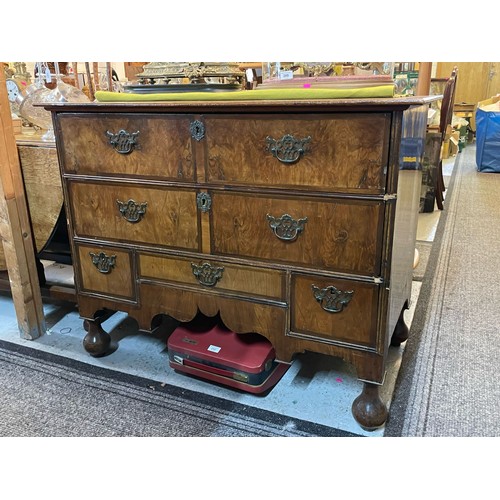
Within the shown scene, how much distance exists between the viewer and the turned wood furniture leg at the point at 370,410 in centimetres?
120

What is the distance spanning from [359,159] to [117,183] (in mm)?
667

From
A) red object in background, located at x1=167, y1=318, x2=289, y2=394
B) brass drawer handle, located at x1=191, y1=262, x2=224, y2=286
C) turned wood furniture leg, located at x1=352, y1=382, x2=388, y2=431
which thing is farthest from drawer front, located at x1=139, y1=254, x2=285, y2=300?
turned wood furniture leg, located at x1=352, y1=382, x2=388, y2=431

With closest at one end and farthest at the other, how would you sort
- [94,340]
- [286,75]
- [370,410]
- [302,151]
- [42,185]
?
1. [302,151]
2. [370,410]
3. [286,75]
4. [94,340]
5. [42,185]

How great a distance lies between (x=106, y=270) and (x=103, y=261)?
0.09ft

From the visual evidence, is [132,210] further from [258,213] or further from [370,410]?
Answer: [370,410]

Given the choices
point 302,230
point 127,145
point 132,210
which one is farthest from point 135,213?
point 302,230

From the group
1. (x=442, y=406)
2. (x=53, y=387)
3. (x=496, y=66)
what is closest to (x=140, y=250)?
(x=53, y=387)

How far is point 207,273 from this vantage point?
1.27 meters

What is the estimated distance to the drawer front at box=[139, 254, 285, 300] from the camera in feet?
3.93

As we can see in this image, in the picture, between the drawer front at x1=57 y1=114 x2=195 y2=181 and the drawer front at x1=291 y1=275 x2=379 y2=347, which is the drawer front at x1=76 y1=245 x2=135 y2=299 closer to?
the drawer front at x1=57 y1=114 x2=195 y2=181

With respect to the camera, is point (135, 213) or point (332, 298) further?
point (135, 213)

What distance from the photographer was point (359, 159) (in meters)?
1.01

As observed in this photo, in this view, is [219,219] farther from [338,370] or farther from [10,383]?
[10,383]

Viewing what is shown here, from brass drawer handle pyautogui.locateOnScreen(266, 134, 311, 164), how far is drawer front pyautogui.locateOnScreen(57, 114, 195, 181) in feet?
0.72
